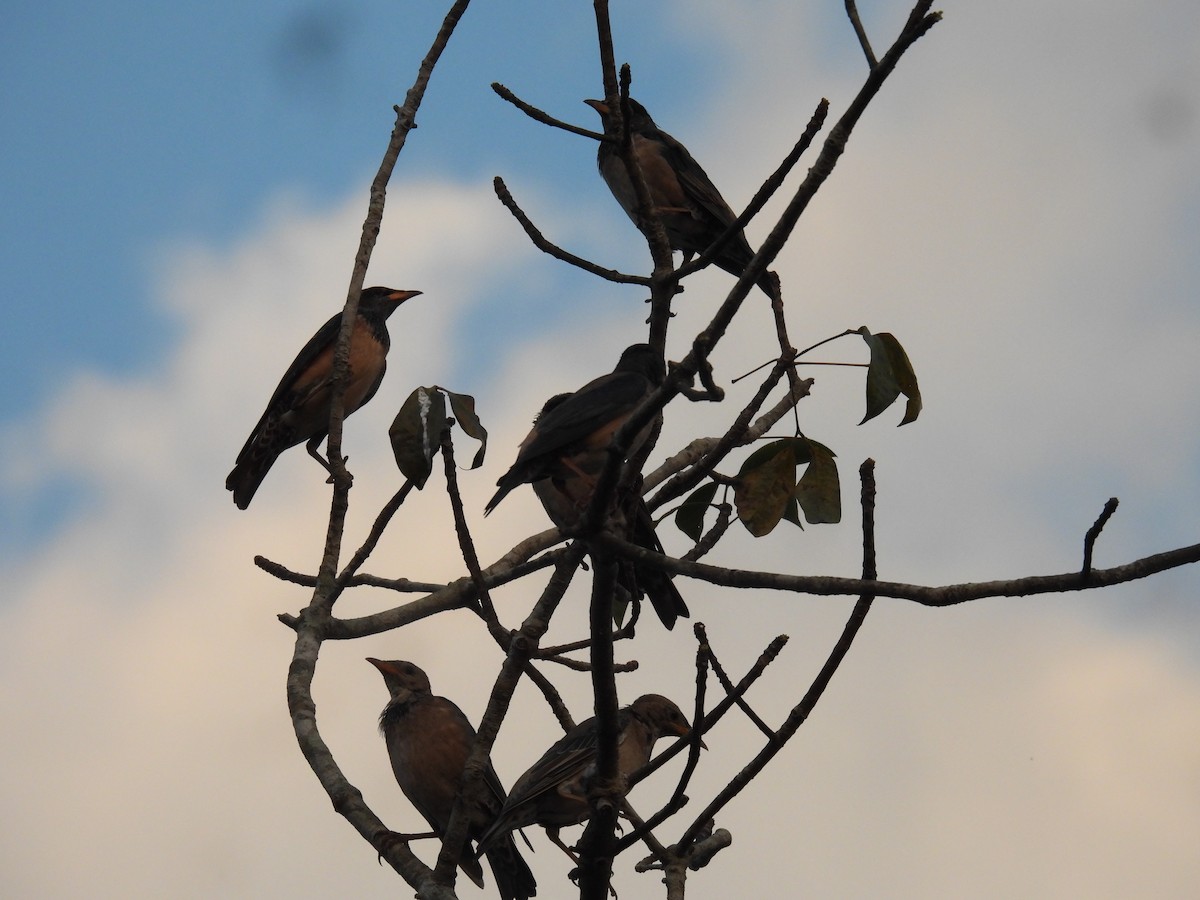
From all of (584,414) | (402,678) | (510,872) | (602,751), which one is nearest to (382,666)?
(402,678)

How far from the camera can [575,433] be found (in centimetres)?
545

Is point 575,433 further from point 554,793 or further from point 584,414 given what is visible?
point 554,793

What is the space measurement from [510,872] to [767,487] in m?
3.86

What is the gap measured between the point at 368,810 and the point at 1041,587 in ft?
7.88

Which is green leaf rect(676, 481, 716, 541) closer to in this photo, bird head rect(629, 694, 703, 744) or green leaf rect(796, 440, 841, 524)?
green leaf rect(796, 440, 841, 524)

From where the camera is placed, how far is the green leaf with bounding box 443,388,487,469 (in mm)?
4180

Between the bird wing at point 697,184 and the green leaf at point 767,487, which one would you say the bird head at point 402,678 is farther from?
the green leaf at point 767,487

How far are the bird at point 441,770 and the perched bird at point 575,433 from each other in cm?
199

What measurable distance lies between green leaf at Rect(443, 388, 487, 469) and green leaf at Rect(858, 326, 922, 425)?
1236mm

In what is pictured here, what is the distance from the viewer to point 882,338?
4312 mm

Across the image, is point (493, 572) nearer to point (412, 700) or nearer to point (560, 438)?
point (560, 438)

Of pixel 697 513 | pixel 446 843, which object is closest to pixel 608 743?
pixel 446 843

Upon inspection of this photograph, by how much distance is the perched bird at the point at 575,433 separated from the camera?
5.42 meters

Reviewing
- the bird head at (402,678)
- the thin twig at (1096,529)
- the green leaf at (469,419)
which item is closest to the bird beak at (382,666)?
the bird head at (402,678)
